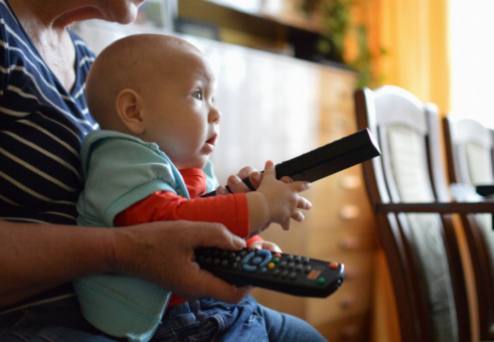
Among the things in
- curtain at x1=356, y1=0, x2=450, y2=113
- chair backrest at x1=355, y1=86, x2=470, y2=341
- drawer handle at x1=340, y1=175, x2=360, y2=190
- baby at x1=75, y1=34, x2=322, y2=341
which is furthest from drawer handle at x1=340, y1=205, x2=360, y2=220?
baby at x1=75, y1=34, x2=322, y2=341

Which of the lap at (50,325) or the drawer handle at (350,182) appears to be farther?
the drawer handle at (350,182)

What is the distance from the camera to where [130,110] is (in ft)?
2.32

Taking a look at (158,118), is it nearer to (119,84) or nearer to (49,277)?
(119,84)

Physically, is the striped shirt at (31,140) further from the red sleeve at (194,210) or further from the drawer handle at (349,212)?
the drawer handle at (349,212)

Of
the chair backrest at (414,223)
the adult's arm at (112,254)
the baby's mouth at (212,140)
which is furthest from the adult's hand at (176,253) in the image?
the chair backrest at (414,223)

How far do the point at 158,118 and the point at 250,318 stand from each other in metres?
0.35

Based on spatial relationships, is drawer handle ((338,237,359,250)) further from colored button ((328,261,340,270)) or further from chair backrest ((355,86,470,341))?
colored button ((328,261,340,270))

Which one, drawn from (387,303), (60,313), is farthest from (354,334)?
(60,313)

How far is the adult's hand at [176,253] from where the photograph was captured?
1.80ft

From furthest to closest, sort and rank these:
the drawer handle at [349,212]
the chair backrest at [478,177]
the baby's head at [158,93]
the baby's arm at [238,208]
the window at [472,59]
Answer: the drawer handle at [349,212], the window at [472,59], the chair backrest at [478,177], the baby's head at [158,93], the baby's arm at [238,208]

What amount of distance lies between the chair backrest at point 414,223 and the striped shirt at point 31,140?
25.0 inches

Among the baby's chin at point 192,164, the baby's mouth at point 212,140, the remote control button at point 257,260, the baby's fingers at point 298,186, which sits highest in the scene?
the baby's mouth at point 212,140

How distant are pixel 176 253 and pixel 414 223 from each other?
0.78m

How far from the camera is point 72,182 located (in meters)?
0.69
